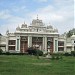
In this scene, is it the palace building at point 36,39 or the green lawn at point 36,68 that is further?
the palace building at point 36,39

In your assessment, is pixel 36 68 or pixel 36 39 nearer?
pixel 36 68

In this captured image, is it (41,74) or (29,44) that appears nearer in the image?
(41,74)

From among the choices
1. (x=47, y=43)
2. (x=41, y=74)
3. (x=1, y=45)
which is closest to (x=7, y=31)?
(x=1, y=45)

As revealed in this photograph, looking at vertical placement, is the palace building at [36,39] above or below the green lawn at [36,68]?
above

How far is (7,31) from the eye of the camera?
8638 centimetres

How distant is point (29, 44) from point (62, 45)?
946cm

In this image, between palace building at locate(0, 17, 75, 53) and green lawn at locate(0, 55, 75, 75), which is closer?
green lawn at locate(0, 55, 75, 75)

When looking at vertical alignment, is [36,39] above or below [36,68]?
above

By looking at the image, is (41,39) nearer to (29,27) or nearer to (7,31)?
(29,27)

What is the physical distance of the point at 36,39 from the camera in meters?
84.3

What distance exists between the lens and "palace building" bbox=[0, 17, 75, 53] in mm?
82062

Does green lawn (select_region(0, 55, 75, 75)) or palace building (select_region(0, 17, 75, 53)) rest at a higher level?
palace building (select_region(0, 17, 75, 53))

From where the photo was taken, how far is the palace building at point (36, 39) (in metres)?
82.1

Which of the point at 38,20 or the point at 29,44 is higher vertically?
the point at 38,20
